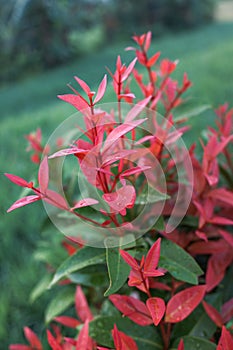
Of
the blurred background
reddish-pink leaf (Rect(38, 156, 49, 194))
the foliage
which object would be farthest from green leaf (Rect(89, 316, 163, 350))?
the blurred background

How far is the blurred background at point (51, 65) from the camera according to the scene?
136 centimetres

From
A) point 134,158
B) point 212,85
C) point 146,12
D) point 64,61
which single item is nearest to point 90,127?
point 134,158

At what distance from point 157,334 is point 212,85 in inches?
80.6

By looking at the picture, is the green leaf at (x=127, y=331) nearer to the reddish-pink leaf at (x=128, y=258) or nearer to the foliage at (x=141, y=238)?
the foliage at (x=141, y=238)

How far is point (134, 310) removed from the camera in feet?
2.05

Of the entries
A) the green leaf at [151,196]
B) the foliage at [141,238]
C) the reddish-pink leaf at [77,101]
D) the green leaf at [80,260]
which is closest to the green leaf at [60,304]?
the foliage at [141,238]

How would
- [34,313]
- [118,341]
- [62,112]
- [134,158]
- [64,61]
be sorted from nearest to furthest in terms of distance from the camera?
[118,341] < [134,158] < [34,313] < [62,112] < [64,61]

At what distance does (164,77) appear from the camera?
0.80m

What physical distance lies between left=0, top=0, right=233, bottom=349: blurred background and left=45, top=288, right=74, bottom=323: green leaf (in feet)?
0.29

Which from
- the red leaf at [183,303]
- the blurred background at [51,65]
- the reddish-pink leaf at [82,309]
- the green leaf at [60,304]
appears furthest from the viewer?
the blurred background at [51,65]

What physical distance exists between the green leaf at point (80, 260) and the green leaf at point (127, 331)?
2.9 inches

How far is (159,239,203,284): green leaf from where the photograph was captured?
0.62m

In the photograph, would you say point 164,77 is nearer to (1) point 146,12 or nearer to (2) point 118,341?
(2) point 118,341

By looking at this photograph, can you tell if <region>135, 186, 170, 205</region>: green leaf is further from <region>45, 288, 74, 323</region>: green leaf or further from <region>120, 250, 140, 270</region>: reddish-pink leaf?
<region>45, 288, 74, 323</region>: green leaf
